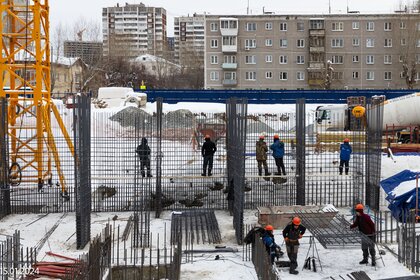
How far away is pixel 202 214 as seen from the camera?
13.3 m

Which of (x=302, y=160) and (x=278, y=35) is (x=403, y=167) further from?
(x=278, y=35)

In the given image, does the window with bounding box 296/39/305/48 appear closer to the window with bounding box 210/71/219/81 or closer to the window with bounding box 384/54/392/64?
the window with bounding box 384/54/392/64

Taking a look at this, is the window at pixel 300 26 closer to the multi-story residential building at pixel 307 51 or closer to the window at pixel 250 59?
the multi-story residential building at pixel 307 51

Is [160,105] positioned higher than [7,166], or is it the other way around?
[160,105]

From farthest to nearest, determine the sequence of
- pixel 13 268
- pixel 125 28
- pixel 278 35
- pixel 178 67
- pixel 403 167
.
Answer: pixel 125 28, pixel 178 67, pixel 278 35, pixel 403 167, pixel 13 268

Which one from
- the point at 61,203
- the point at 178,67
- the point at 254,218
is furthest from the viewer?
the point at 178,67

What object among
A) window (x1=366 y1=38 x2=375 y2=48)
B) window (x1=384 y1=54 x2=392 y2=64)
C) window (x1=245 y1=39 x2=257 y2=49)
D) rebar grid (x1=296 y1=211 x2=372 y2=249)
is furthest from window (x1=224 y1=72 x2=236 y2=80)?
rebar grid (x1=296 y1=211 x2=372 y2=249)

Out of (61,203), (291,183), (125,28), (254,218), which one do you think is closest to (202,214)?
(254,218)

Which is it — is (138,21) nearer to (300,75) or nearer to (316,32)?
(300,75)

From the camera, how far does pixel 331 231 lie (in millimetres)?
10406

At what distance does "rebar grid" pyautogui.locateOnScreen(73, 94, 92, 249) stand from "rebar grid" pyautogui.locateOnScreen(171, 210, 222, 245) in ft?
5.95

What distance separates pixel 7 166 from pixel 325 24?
46.5 m

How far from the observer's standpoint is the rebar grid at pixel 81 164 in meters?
10.9

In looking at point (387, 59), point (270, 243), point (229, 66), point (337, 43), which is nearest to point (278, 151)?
point (270, 243)
